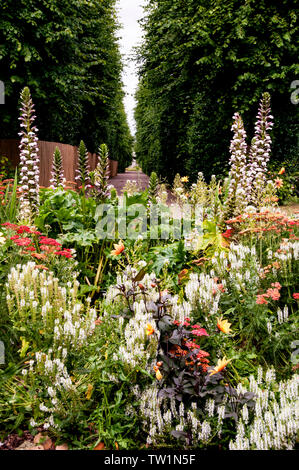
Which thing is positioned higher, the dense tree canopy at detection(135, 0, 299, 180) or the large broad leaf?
the dense tree canopy at detection(135, 0, 299, 180)

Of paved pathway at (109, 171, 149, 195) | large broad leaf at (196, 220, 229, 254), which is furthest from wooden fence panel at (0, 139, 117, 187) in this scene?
large broad leaf at (196, 220, 229, 254)

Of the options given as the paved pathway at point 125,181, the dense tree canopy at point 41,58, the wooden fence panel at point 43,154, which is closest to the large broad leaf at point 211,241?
the paved pathway at point 125,181

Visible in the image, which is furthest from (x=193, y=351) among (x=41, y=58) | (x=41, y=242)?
(x=41, y=58)

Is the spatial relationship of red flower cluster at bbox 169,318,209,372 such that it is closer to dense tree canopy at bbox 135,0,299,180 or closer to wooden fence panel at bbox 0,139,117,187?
dense tree canopy at bbox 135,0,299,180

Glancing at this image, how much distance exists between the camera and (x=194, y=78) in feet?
36.9

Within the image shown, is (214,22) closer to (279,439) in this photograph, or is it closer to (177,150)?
(177,150)

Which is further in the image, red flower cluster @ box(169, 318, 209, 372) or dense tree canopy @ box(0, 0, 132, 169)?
dense tree canopy @ box(0, 0, 132, 169)

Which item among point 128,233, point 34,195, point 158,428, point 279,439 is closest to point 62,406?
point 158,428

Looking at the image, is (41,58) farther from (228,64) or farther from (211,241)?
(211,241)

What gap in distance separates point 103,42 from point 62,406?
61.1 feet

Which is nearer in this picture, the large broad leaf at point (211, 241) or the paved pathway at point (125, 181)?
the large broad leaf at point (211, 241)

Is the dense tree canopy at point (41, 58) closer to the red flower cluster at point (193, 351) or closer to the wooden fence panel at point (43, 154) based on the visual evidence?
the wooden fence panel at point (43, 154)

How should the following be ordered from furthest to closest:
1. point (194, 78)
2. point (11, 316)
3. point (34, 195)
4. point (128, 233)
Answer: point (194, 78) < point (34, 195) < point (128, 233) < point (11, 316)

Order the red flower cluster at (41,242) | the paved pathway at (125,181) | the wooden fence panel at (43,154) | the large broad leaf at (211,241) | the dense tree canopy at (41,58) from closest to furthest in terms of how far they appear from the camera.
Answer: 1. the red flower cluster at (41,242)
2. the large broad leaf at (211,241)
3. the paved pathway at (125,181)
4. the dense tree canopy at (41,58)
5. the wooden fence panel at (43,154)
